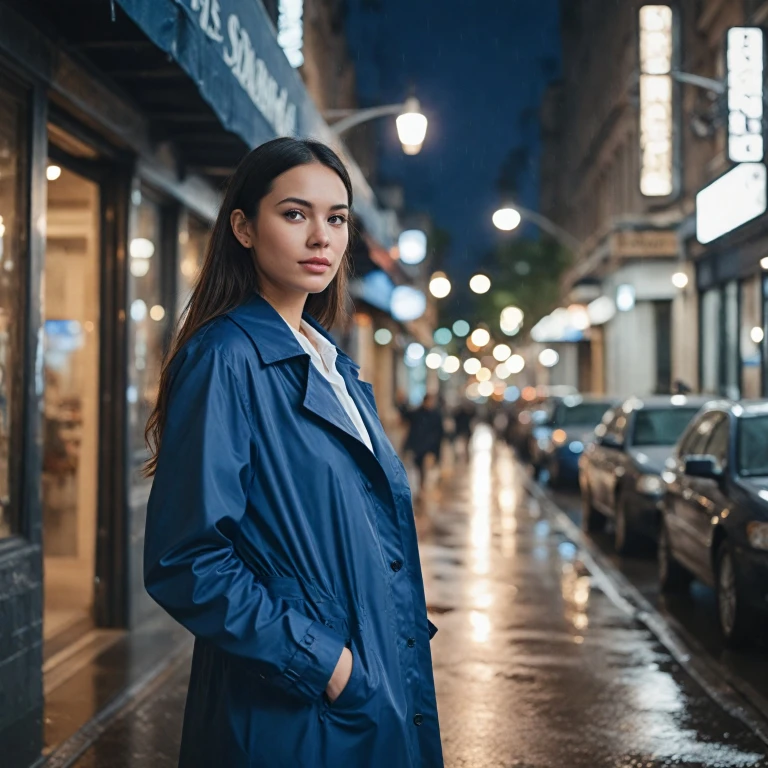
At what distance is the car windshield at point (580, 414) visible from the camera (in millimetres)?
22188

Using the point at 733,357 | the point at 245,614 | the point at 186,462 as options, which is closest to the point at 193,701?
the point at 245,614

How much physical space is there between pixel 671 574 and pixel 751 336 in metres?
12.6

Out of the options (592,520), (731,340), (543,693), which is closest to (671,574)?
(543,693)

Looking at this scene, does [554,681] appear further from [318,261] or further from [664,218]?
[664,218]

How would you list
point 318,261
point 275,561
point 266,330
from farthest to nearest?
1. point 318,261
2. point 266,330
3. point 275,561

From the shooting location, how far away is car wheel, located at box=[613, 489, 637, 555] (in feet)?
41.1

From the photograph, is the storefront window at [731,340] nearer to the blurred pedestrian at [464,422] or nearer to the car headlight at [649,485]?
the blurred pedestrian at [464,422]

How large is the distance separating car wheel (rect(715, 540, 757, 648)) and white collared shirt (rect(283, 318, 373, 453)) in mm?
5556

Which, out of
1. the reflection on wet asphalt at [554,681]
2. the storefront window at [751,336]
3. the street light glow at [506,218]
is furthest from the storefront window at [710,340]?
the reflection on wet asphalt at [554,681]

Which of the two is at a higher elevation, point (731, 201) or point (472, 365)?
point (472, 365)

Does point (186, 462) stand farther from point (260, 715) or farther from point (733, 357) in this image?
point (733, 357)

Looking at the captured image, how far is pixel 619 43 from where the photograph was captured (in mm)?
37719

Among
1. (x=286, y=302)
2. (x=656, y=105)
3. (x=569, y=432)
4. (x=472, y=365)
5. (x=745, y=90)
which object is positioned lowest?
(x=569, y=432)

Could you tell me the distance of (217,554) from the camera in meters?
2.20
